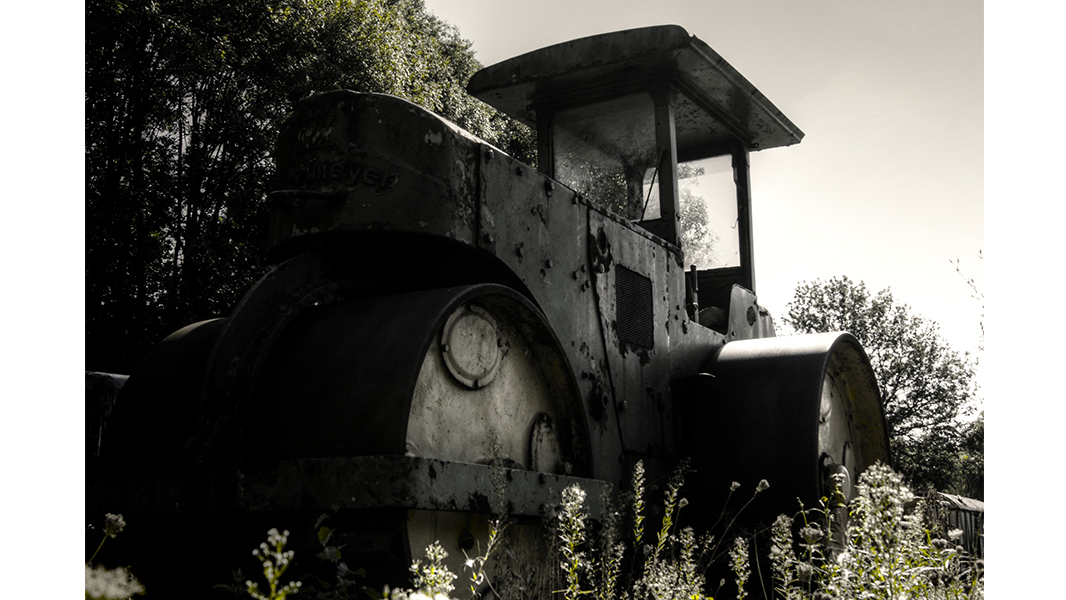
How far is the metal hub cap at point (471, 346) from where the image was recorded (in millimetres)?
2285

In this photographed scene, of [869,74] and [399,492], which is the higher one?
[869,74]

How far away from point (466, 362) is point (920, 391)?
389 centimetres

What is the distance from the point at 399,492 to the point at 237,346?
632 mm

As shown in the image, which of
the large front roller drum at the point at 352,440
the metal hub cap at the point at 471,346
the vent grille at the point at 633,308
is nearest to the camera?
the large front roller drum at the point at 352,440

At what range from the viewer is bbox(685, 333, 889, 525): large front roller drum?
3287 millimetres

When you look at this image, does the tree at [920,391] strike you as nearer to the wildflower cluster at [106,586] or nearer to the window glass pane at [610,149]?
the window glass pane at [610,149]

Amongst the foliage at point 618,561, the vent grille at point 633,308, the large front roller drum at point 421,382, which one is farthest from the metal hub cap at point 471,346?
the vent grille at point 633,308

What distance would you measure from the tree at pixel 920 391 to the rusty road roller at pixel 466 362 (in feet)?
1.67

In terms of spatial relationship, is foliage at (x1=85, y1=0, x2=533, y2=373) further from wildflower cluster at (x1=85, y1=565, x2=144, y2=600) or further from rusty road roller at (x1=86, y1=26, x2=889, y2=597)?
wildflower cluster at (x1=85, y1=565, x2=144, y2=600)

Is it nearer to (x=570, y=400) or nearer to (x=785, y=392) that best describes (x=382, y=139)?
(x=570, y=400)

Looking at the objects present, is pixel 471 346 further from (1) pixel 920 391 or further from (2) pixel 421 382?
(1) pixel 920 391

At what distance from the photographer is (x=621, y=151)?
13.5 ft

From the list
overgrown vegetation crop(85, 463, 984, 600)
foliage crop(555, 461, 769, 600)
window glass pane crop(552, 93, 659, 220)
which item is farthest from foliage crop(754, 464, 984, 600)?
window glass pane crop(552, 93, 659, 220)
